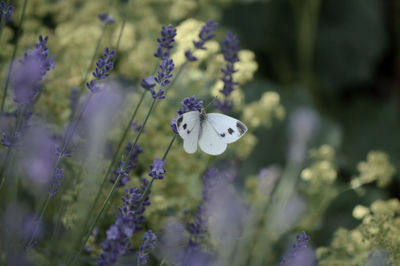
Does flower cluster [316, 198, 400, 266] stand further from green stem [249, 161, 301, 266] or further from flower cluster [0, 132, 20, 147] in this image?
flower cluster [0, 132, 20, 147]

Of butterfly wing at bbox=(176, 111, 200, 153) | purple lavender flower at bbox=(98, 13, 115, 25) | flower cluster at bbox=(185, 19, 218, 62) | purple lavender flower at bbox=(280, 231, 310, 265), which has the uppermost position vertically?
purple lavender flower at bbox=(98, 13, 115, 25)

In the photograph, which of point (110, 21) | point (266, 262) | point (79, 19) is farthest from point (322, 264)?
point (79, 19)

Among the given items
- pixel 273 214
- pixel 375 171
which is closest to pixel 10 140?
pixel 273 214

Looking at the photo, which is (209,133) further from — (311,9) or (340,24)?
(340,24)

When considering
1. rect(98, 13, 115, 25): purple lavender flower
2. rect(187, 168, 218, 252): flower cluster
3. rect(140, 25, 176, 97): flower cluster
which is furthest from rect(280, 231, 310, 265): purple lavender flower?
rect(98, 13, 115, 25): purple lavender flower

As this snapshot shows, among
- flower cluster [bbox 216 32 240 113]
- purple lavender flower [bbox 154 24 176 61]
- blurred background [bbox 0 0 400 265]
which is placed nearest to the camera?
purple lavender flower [bbox 154 24 176 61]

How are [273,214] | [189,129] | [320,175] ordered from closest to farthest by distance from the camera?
[189,129], [273,214], [320,175]

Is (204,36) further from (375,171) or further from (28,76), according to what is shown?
(375,171)

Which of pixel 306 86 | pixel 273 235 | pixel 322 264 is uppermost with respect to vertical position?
pixel 306 86
